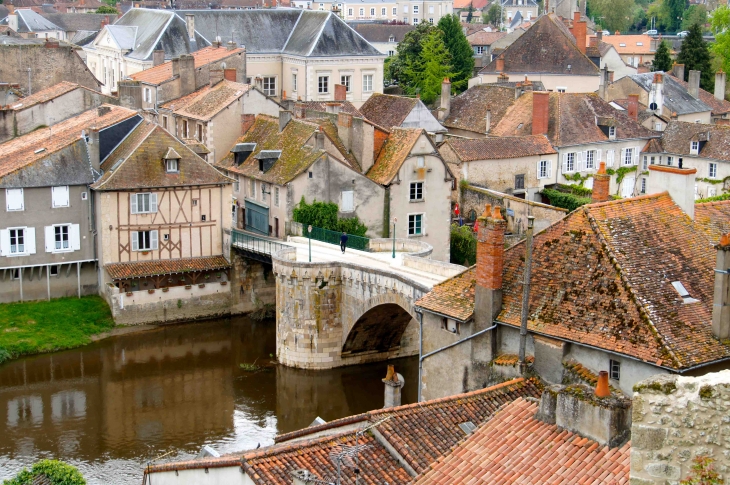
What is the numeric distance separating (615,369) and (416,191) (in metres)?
27.2

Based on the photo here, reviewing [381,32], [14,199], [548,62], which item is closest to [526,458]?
[14,199]

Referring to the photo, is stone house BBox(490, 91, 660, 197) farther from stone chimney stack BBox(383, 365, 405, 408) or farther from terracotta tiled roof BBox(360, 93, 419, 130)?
stone chimney stack BBox(383, 365, 405, 408)

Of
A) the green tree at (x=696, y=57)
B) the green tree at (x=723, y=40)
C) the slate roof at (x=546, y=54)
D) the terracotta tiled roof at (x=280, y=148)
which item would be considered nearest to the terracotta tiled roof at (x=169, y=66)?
the terracotta tiled roof at (x=280, y=148)

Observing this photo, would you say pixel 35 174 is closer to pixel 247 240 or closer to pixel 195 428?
pixel 247 240

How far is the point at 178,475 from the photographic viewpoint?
21.2 meters

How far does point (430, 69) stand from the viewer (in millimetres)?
85875

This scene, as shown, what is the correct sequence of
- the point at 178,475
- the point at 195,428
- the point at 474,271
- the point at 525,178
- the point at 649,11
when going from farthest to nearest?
the point at 649,11 < the point at 525,178 < the point at 195,428 < the point at 474,271 < the point at 178,475

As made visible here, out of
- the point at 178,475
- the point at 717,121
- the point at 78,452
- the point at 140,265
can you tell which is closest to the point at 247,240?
the point at 140,265

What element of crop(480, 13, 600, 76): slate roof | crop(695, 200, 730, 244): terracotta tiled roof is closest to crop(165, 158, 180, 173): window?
crop(695, 200, 730, 244): terracotta tiled roof

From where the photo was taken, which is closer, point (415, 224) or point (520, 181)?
point (415, 224)

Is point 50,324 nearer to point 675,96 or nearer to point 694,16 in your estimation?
point 675,96

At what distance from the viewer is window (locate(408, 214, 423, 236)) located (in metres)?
51.5

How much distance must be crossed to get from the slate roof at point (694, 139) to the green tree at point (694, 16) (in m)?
84.5

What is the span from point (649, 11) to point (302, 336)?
433 feet
